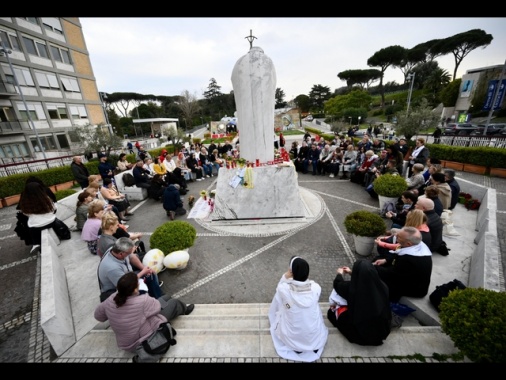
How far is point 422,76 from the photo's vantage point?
49031 millimetres

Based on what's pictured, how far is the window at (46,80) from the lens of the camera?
78.2 ft

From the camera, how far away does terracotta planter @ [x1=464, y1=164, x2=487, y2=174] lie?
11.5m

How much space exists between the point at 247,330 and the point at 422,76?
211 feet

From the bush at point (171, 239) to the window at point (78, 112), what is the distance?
102 feet

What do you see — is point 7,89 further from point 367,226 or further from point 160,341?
point 367,226

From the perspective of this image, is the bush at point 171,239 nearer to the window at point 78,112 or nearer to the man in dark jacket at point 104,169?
the man in dark jacket at point 104,169

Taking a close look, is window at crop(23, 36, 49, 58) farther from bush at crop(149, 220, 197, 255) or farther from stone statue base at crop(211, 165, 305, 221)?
bush at crop(149, 220, 197, 255)

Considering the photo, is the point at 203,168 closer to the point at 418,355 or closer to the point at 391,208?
the point at 391,208

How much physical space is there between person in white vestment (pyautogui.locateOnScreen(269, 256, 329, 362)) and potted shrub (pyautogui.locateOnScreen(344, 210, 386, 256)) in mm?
2792

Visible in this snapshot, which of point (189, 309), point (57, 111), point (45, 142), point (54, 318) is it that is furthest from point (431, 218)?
point (57, 111)

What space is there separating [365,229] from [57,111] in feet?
110

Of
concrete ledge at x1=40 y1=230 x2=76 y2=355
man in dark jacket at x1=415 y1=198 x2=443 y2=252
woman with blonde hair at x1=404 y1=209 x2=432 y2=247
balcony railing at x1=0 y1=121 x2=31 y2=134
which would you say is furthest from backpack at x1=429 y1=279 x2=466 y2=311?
balcony railing at x1=0 y1=121 x2=31 y2=134

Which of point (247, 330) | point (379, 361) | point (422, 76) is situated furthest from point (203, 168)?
point (422, 76)

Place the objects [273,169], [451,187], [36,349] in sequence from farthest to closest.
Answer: [273,169], [451,187], [36,349]
